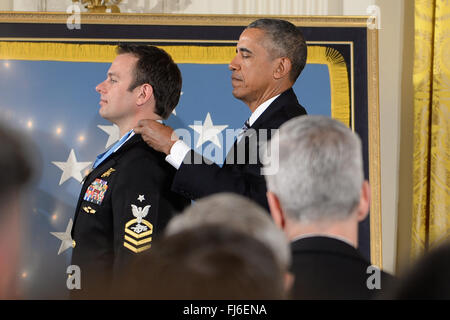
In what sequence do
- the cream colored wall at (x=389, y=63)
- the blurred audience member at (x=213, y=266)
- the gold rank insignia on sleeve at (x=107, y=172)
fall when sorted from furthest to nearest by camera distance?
the cream colored wall at (x=389, y=63)
the gold rank insignia on sleeve at (x=107, y=172)
the blurred audience member at (x=213, y=266)

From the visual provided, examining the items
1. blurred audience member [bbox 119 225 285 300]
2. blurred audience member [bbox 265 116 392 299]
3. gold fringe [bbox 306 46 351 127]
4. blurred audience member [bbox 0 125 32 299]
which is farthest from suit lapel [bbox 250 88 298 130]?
blurred audience member [bbox 119 225 285 300]

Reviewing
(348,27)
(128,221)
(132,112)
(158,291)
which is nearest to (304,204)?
(158,291)

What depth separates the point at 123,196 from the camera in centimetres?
213

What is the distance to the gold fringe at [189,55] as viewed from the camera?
3.09m

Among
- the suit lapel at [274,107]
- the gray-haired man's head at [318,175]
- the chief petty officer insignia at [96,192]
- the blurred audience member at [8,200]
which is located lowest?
the blurred audience member at [8,200]

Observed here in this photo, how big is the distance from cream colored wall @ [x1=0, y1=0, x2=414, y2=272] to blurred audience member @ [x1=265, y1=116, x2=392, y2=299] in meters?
1.96

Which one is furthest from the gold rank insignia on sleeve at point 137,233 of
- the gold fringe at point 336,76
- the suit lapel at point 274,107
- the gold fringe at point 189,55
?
the gold fringe at point 336,76

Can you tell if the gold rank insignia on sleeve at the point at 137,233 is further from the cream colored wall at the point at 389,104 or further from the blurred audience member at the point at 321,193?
the cream colored wall at the point at 389,104

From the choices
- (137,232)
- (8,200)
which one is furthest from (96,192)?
(8,200)

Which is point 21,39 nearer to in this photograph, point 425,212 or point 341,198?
point 425,212

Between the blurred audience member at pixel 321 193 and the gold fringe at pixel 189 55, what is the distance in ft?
5.91

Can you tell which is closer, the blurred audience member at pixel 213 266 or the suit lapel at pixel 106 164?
the blurred audience member at pixel 213 266

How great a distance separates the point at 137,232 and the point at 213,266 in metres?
1.43

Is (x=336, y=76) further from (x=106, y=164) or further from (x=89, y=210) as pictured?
(x=89, y=210)
